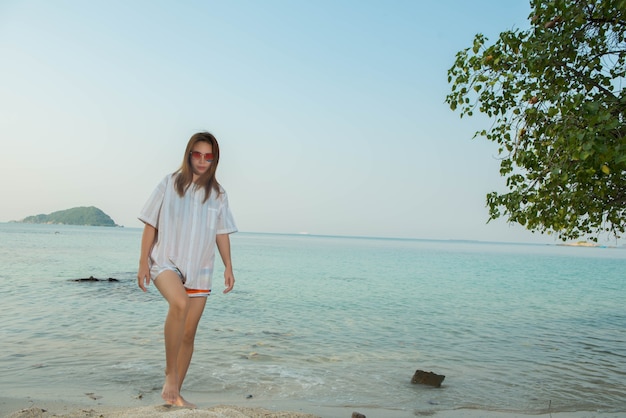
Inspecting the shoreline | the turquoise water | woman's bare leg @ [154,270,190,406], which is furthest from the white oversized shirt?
the turquoise water

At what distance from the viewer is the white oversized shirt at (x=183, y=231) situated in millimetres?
4508

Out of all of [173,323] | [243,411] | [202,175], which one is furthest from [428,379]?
[202,175]

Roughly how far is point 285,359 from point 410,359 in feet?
7.43

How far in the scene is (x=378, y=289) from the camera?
2344 centimetres

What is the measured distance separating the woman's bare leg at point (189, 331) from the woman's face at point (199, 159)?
1.11 meters

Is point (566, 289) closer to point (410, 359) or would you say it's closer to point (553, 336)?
point (553, 336)

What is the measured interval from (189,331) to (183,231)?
90 cm

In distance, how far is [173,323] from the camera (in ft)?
14.4

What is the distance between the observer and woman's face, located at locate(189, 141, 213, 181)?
4730 millimetres

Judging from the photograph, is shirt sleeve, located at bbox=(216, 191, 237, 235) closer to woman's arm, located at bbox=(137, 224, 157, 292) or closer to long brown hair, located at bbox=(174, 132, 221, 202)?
long brown hair, located at bbox=(174, 132, 221, 202)

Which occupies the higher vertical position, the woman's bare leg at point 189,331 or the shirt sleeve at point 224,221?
the shirt sleeve at point 224,221

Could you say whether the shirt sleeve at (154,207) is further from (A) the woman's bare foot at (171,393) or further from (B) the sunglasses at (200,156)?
(A) the woman's bare foot at (171,393)

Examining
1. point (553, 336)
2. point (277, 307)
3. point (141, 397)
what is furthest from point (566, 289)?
point (141, 397)

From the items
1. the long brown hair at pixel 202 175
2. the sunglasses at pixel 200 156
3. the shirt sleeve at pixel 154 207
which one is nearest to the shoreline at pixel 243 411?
Result: the shirt sleeve at pixel 154 207
